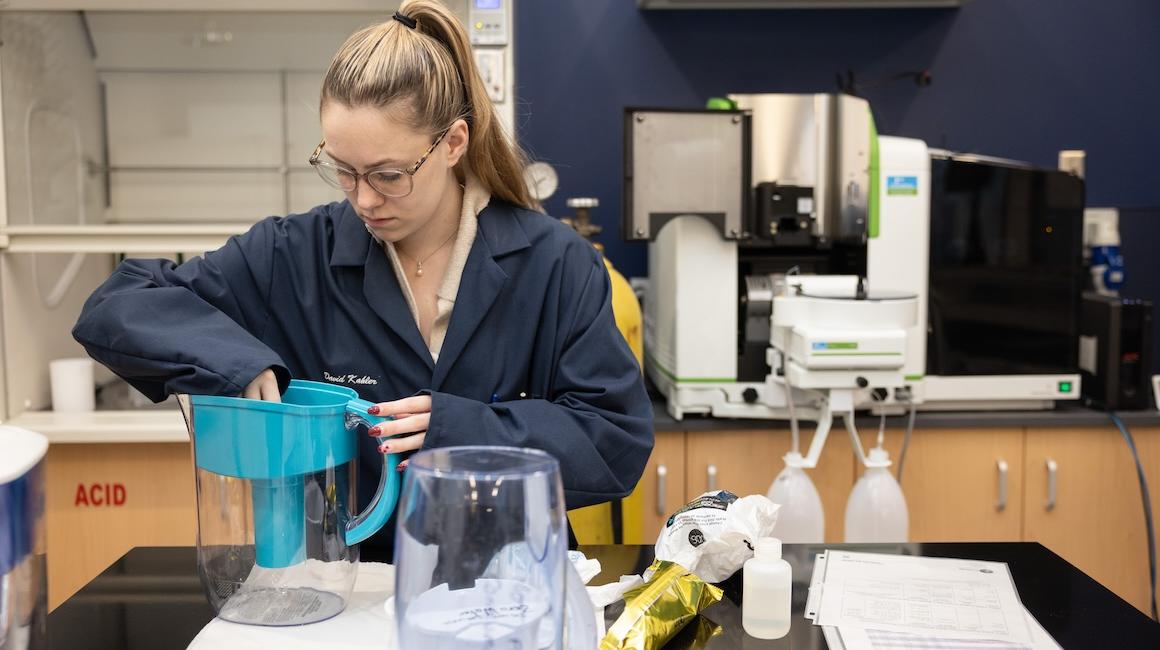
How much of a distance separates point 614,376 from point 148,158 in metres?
2.00

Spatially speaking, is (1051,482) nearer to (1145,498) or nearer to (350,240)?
(1145,498)

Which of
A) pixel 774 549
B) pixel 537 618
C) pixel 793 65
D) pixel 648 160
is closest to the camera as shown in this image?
pixel 537 618

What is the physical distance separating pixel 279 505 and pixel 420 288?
1.81ft

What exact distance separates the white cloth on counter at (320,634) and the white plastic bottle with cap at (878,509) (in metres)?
1.45

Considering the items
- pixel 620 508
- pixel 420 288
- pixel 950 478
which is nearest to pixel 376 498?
pixel 420 288

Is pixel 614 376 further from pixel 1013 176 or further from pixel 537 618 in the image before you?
pixel 1013 176

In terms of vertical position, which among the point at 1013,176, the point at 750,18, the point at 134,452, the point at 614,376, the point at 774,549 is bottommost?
the point at 134,452

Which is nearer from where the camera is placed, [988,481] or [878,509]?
[878,509]

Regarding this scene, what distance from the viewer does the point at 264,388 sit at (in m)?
1.03

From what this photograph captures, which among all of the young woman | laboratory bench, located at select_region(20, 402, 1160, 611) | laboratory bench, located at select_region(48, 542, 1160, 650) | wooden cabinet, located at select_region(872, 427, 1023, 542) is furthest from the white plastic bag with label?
wooden cabinet, located at select_region(872, 427, 1023, 542)

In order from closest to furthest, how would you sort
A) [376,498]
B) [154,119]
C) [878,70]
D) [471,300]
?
1. [376,498]
2. [471,300]
3. [154,119]
4. [878,70]

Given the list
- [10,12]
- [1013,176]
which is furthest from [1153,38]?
[10,12]

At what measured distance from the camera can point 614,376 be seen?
129cm

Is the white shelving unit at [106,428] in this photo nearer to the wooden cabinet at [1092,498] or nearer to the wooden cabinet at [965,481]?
the wooden cabinet at [965,481]
